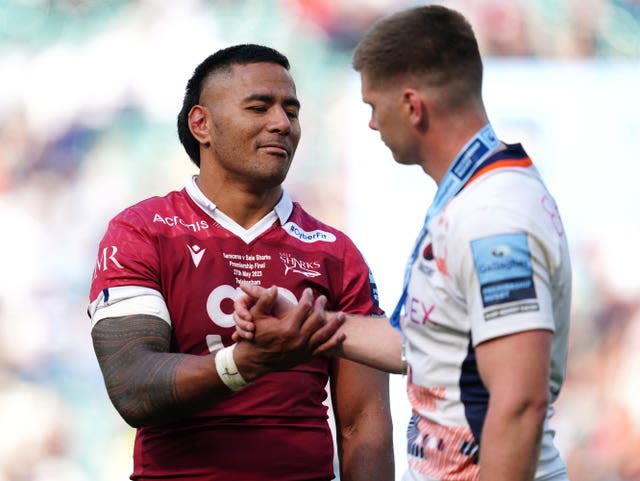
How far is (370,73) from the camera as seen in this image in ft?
6.82

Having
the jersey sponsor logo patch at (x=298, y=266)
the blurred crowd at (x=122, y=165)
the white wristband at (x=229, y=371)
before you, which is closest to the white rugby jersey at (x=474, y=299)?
the white wristband at (x=229, y=371)

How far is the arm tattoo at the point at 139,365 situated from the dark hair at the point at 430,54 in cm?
92

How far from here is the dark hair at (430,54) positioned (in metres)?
2.03

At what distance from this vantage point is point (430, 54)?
2.03m

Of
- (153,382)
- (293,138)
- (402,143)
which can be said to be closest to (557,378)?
(402,143)

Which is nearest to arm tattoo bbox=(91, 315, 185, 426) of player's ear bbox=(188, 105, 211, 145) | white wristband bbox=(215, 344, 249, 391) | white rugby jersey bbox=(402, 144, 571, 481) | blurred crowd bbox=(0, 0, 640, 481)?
white wristband bbox=(215, 344, 249, 391)

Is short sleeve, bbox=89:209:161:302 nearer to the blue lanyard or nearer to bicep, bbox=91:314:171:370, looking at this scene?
bicep, bbox=91:314:171:370

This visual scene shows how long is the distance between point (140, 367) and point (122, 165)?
6.16 feet

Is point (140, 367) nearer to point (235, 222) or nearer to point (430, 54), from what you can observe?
point (235, 222)

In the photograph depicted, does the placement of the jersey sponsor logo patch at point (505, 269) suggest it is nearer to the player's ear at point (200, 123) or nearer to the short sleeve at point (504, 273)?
the short sleeve at point (504, 273)

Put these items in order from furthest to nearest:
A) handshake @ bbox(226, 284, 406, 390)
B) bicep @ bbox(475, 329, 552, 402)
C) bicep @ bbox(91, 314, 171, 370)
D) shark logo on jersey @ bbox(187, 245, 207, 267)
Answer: shark logo on jersey @ bbox(187, 245, 207, 267) < bicep @ bbox(91, 314, 171, 370) < handshake @ bbox(226, 284, 406, 390) < bicep @ bbox(475, 329, 552, 402)

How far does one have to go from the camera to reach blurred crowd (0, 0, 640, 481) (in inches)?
168

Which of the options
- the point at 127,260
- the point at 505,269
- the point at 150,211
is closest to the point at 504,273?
the point at 505,269

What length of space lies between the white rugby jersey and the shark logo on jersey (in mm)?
896
